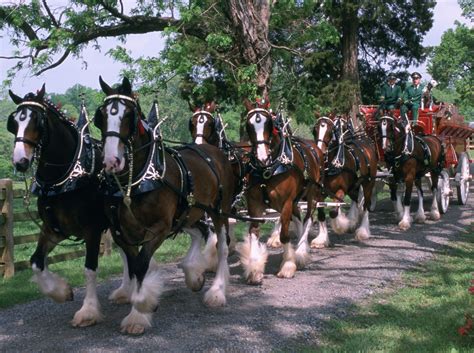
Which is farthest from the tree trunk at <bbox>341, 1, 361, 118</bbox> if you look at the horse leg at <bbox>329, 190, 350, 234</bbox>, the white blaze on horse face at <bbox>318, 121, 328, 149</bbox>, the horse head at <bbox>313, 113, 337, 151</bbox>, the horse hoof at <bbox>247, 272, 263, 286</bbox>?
the horse hoof at <bbox>247, 272, 263, 286</bbox>

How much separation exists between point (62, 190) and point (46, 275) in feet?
3.08

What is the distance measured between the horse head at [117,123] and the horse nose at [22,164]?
73 centimetres

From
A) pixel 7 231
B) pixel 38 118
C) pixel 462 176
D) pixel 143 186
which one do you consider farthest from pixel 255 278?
pixel 462 176

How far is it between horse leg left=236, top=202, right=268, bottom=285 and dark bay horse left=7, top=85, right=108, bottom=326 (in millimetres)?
Result: 2426

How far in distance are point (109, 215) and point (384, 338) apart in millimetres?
2893

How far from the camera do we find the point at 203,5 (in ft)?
54.2

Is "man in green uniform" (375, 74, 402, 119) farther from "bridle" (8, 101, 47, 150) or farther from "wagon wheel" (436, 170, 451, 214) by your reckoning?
"bridle" (8, 101, 47, 150)

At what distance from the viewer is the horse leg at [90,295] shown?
20.5ft

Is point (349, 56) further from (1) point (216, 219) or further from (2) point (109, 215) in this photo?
(2) point (109, 215)

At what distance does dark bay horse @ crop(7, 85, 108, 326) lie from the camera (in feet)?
20.0

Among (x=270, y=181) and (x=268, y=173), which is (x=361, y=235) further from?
(x=268, y=173)

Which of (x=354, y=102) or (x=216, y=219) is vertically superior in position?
(x=354, y=102)

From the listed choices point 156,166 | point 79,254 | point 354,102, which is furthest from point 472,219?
point 156,166

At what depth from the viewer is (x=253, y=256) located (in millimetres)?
8312
